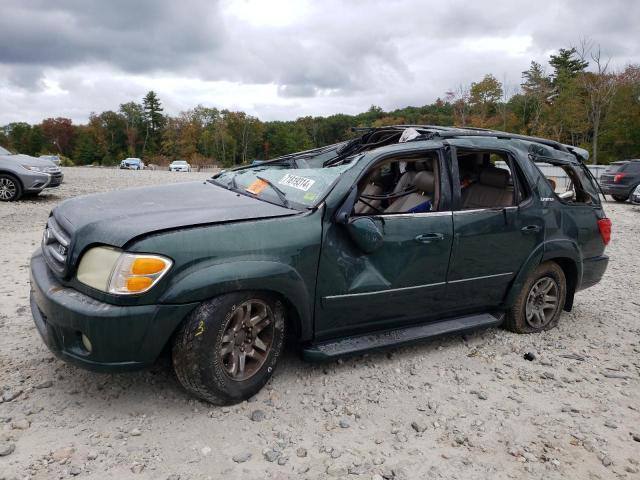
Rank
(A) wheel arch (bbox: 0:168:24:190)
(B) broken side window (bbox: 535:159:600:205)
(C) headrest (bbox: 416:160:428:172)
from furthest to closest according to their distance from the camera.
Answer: (A) wheel arch (bbox: 0:168:24:190) → (B) broken side window (bbox: 535:159:600:205) → (C) headrest (bbox: 416:160:428:172)

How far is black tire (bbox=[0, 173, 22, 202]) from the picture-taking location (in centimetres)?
1123

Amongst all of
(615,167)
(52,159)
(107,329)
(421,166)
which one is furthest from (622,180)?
(52,159)

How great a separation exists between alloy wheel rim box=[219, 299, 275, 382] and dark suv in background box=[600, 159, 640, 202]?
16987 mm

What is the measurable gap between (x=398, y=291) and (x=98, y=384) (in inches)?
79.9

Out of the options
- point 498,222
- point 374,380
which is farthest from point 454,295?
point 374,380

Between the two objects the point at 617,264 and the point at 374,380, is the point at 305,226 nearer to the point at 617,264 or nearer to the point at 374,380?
the point at 374,380

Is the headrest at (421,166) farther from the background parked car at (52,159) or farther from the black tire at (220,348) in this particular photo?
the background parked car at (52,159)

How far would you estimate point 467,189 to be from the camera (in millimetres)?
4309

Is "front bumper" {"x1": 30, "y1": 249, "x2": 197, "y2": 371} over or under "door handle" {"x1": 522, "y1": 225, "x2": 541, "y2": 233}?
under

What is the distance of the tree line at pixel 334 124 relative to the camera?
4284 centimetres

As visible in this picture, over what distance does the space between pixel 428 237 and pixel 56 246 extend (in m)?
2.43

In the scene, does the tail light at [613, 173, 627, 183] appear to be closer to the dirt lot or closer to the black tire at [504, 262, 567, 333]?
the black tire at [504, 262, 567, 333]

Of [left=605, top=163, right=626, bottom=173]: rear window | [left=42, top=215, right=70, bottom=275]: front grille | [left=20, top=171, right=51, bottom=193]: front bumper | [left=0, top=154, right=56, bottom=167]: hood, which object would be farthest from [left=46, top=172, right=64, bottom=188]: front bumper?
[left=605, top=163, right=626, bottom=173]: rear window

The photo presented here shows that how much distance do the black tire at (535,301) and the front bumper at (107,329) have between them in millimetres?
2906
